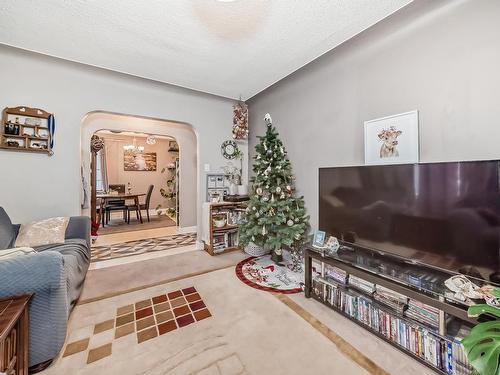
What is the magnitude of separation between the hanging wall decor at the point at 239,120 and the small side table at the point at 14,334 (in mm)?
3375

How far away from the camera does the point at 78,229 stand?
105 inches

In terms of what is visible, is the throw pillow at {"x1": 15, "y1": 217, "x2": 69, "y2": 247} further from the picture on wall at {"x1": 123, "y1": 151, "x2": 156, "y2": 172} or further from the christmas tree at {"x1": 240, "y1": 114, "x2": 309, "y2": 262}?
the picture on wall at {"x1": 123, "y1": 151, "x2": 156, "y2": 172}

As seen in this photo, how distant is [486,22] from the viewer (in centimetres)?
156

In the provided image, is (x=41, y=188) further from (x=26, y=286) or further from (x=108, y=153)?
(x=108, y=153)

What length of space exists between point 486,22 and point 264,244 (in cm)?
282

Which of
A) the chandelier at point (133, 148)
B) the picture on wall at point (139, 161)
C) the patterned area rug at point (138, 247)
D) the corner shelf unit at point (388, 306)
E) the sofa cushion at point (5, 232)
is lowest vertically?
the patterned area rug at point (138, 247)

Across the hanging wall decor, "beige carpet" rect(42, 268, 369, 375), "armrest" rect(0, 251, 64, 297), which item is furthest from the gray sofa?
the hanging wall decor

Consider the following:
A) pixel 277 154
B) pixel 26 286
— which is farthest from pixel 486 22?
pixel 26 286

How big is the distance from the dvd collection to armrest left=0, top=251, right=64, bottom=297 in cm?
207

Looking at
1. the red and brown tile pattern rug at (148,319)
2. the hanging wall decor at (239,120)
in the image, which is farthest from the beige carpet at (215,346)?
the hanging wall decor at (239,120)

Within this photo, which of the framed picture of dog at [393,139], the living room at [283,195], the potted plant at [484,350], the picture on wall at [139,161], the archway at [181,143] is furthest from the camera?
the picture on wall at [139,161]

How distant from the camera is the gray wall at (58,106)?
258 cm

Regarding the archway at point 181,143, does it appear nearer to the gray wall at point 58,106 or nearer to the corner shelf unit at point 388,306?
the gray wall at point 58,106

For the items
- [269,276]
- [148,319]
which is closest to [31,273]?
[148,319]
